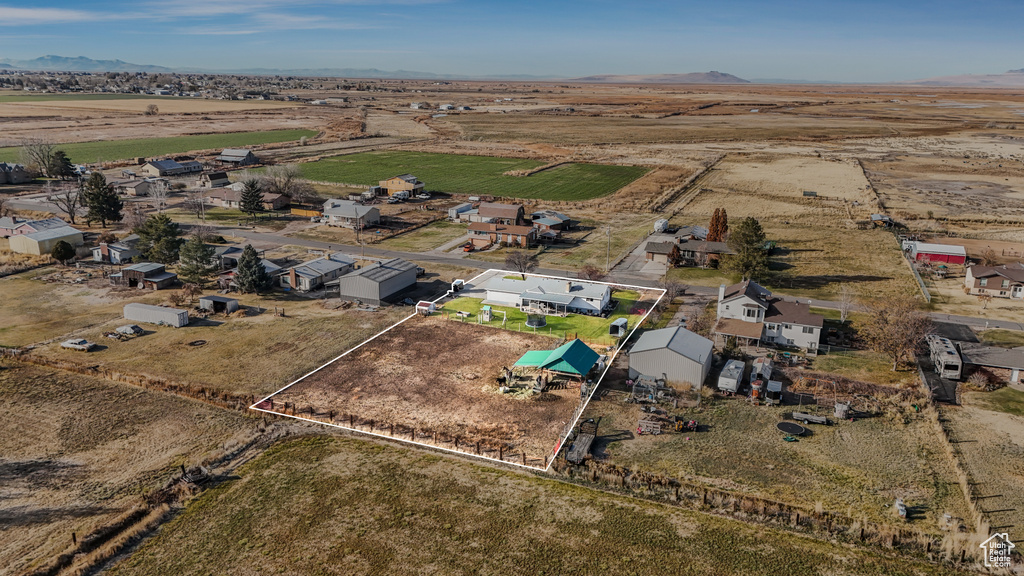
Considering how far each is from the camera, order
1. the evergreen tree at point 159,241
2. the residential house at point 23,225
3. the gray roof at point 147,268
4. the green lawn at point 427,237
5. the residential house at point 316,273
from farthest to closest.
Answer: the green lawn at point 427,237 < the residential house at point 23,225 < the evergreen tree at point 159,241 < the gray roof at point 147,268 < the residential house at point 316,273

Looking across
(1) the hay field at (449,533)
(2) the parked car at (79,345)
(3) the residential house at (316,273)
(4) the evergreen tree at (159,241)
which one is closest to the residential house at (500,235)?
(3) the residential house at (316,273)

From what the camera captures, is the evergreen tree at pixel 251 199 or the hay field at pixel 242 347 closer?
the hay field at pixel 242 347

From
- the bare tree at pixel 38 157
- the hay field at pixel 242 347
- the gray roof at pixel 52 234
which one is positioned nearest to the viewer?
the hay field at pixel 242 347

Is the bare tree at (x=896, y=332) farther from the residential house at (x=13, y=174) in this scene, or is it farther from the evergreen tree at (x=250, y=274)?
the residential house at (x=13, y=174)

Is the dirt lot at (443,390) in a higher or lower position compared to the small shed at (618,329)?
lower

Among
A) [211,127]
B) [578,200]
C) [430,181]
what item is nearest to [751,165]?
[578,200]

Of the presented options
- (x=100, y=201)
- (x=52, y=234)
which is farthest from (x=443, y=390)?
(x=100, y=201)

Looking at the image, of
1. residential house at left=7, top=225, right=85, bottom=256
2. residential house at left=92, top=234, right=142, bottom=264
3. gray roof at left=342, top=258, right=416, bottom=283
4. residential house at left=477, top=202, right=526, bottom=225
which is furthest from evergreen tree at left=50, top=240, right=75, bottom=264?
residential house at left=477, top=202, right=526, bottom=225
